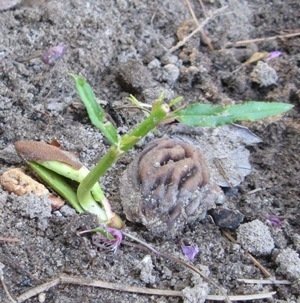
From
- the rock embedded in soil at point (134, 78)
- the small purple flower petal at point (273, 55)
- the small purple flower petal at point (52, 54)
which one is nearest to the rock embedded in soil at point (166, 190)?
the rock embedded in soil at point (134, 78)

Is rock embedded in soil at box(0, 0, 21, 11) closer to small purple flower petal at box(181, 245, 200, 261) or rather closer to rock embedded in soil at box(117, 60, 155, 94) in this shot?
rock embedded in soil at box(117, 60, 155, 94)

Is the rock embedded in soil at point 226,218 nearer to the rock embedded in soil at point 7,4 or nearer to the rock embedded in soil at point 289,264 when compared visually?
the rock embedded in soil at point 289,264

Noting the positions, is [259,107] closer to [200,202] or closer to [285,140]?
[200,202]

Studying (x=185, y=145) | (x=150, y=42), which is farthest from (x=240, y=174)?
(x=150, y=42)

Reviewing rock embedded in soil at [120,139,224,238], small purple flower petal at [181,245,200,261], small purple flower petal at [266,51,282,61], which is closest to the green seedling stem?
rock embedded in soil at [120,139,224,238]

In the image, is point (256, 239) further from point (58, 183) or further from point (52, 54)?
point (52, 54)
